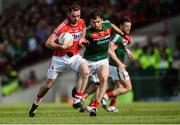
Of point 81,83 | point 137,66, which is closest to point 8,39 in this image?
point 137,66

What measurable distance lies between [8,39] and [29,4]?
4321 millimetres

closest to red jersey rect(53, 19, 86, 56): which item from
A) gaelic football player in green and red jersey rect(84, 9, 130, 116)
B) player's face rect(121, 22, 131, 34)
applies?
gaelic football player in green and red jersey rect(84, 9, 130, 116)

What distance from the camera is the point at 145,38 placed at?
34.7 m

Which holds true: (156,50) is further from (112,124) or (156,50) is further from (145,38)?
(112,124)

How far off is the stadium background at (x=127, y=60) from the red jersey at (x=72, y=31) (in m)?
13.2

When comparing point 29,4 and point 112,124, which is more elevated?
point 29,4

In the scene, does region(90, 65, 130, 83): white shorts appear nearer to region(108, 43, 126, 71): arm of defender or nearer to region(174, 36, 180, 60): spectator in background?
region(108, 43, 126, 71): arm of defender

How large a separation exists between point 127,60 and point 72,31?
1593 cm

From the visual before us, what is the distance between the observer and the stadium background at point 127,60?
103 ft

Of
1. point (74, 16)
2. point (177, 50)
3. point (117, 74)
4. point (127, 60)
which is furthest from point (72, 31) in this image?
point (177, 50)

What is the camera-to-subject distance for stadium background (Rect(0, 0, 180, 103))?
3152 cm

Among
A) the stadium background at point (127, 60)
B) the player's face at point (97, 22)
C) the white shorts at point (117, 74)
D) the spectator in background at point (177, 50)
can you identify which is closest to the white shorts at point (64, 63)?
the player's face at point (97, 22)

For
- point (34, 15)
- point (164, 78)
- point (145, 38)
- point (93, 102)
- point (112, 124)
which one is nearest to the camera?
point (112, 124)

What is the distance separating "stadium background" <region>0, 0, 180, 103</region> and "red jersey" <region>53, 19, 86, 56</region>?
521 inches
